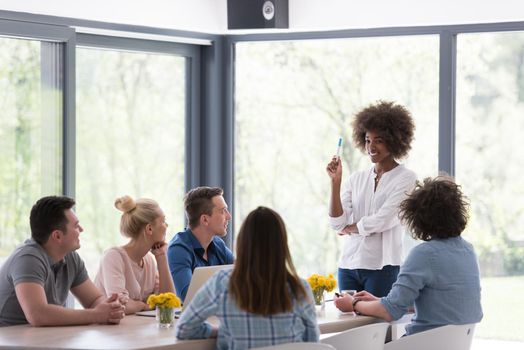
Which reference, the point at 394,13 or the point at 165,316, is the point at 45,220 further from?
the point at 394,13

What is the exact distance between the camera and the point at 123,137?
6195 millimetres

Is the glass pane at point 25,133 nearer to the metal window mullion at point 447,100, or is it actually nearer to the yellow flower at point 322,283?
the yellow flower at point 322,283

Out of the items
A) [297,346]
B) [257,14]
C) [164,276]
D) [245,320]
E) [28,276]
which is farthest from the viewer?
[257,14]

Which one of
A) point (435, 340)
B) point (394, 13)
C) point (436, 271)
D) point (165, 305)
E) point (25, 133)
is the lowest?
point (435, 340)

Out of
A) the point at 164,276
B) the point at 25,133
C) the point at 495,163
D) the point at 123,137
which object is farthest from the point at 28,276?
the point at 495,163

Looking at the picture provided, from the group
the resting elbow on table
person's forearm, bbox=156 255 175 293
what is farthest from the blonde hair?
the resting elbow on table

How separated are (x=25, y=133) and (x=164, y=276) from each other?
1552mm

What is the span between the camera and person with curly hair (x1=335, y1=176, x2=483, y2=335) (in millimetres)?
3611

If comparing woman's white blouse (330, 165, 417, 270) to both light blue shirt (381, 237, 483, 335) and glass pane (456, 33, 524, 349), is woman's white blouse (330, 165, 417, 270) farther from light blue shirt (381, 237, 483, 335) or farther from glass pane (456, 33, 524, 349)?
glass pane (456, 33, 524, 349)

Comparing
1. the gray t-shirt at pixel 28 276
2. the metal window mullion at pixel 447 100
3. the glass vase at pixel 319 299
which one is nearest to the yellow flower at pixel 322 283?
the glass vase at pixel 319 299

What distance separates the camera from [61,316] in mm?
3525

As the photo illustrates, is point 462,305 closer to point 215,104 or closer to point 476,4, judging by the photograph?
point 476,4

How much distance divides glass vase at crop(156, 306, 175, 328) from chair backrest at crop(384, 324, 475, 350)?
2.62ft

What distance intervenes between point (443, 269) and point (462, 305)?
0.16 metres
